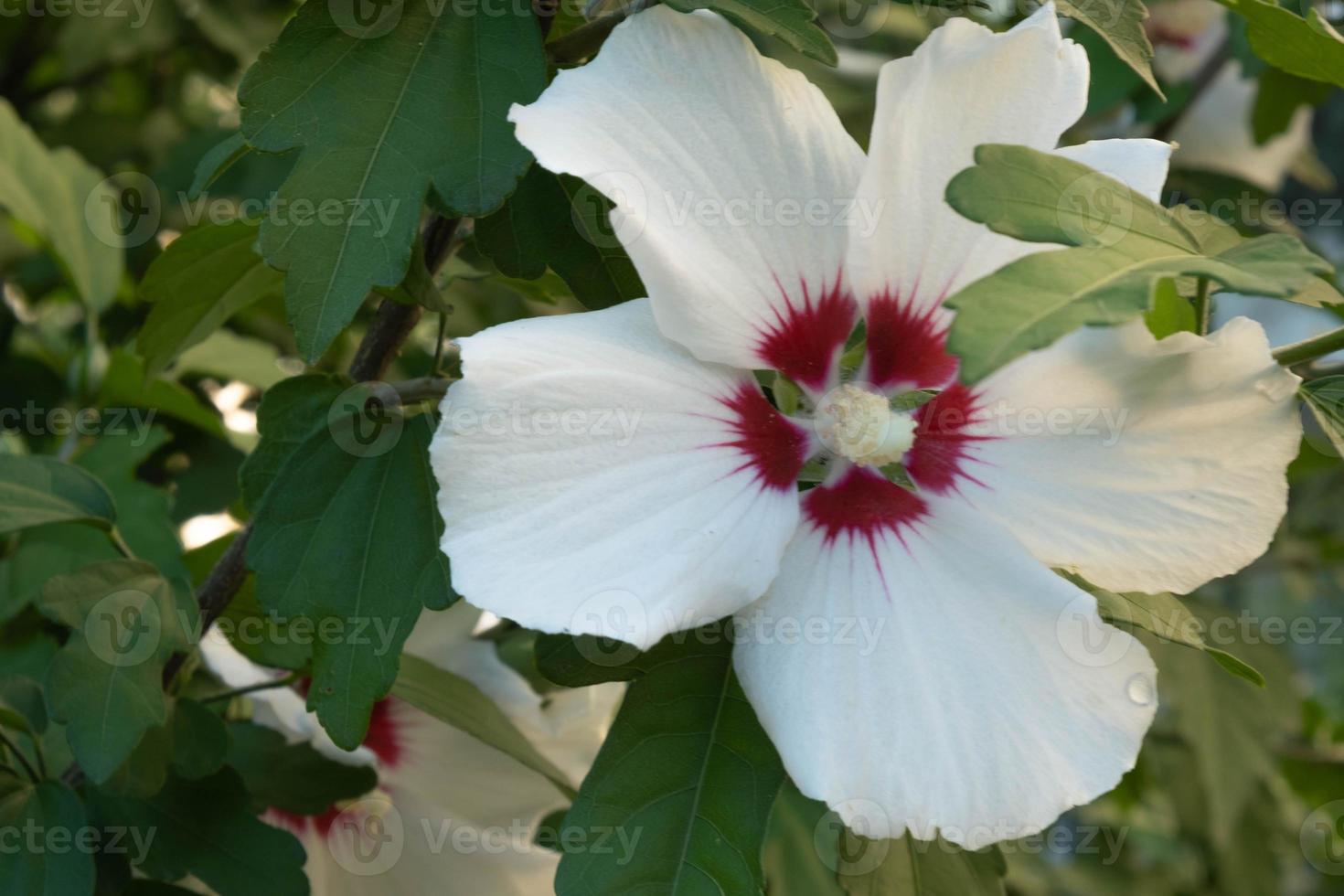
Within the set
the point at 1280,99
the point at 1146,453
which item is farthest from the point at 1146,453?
the point at 1280,99

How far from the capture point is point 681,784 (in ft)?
2.42

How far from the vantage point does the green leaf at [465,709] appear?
35.2 inches

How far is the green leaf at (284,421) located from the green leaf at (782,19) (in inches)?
13.3

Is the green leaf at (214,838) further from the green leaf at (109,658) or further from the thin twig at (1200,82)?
the thin twig at (1200,82)

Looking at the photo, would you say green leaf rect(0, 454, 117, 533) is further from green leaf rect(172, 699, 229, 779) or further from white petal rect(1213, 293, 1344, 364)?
white petal rect(1213, 293, 1344, 364)

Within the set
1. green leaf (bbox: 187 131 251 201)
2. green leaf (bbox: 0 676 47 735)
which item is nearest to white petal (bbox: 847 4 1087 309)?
green leaf (bbox: 187 131 251 201)

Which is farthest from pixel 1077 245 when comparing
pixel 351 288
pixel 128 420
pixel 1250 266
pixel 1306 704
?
pixel 1306 704

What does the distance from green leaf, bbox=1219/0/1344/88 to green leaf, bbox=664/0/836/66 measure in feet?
0.83

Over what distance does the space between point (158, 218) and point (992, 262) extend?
1.23 meters

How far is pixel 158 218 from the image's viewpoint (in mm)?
1622

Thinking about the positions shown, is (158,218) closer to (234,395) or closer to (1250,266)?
(234,395)

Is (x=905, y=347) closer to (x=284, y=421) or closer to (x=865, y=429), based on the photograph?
(x=865, y=429)

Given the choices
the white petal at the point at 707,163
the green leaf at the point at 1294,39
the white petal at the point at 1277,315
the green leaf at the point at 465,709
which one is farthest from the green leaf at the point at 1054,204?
the white petal at the point at 1277,315

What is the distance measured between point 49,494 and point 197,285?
0.59ft
